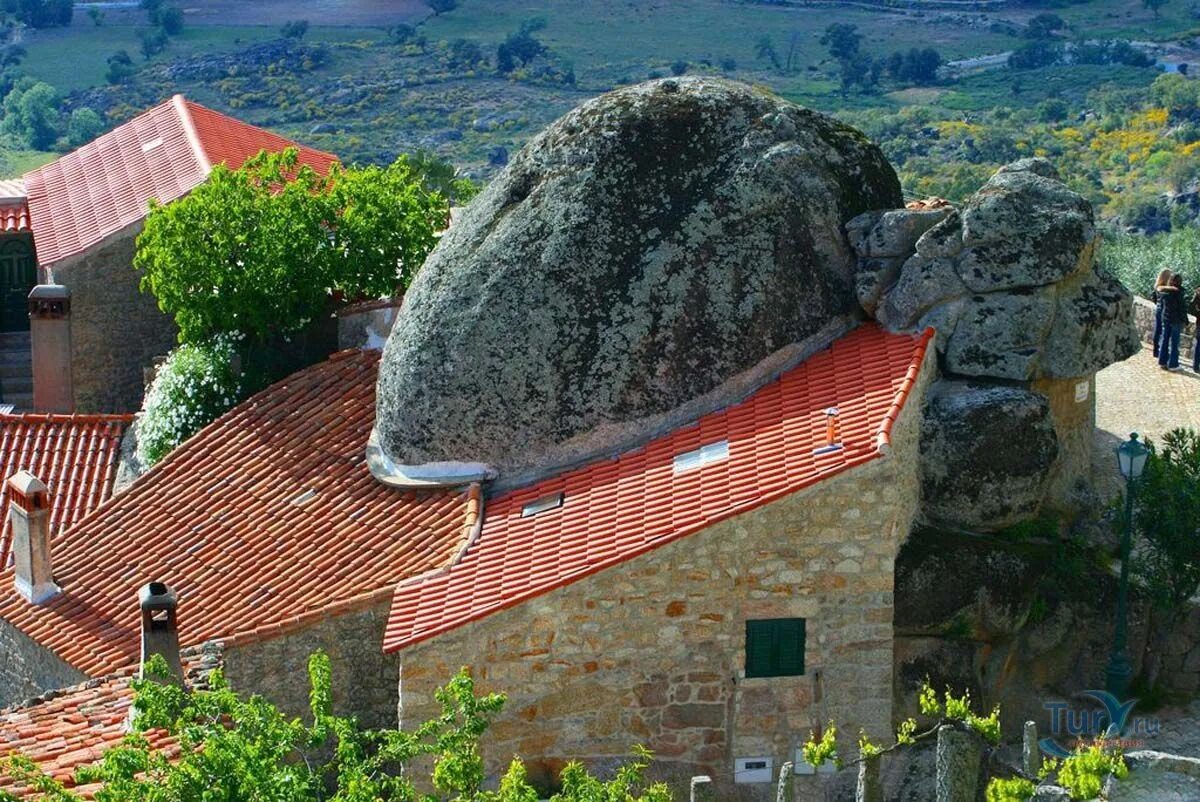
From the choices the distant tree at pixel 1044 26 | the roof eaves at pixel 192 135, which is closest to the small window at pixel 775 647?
the roof eaves at pixel 192 135

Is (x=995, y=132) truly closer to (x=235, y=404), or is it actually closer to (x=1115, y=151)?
(x=1115, y=151)

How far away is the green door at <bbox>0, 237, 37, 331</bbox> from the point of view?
3566 centimetres

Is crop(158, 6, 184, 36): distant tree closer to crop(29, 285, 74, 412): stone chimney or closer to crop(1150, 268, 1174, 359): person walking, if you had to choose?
crop(29, 285, 74, 412): stone chimney

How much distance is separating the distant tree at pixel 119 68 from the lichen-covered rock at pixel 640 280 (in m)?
86.4

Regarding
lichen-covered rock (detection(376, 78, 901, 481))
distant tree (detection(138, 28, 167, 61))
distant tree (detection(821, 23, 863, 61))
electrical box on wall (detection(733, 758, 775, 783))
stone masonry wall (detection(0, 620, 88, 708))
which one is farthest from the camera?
distant tree (detection(138, 28, 167, 61))

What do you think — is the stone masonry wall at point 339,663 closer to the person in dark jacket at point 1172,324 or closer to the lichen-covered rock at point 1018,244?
the lichen-covered rock at point 1018,244

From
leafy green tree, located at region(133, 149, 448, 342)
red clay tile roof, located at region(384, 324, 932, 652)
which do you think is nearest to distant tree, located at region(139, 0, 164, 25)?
leafy green tree, located at region(133, 149, 448, 342)

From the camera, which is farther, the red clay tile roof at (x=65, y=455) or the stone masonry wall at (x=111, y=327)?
the stone masonry wall at (x=111, y=327)

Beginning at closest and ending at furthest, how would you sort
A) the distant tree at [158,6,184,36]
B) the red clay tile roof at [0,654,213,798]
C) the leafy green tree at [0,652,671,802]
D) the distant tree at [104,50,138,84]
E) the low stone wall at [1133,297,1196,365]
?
1. the leafy green tree at [0,652,671,802]
2. the red clay tile roof at [0,654,213,798]
3. the low stone wall at [1133,297,1196,365]
4. the distant tree at [104,50,138,84]
5. the distant tree at [158,6,184,36]

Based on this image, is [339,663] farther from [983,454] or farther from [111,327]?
[111,327]

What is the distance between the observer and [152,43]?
110 metres

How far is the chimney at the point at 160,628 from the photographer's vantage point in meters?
20.1

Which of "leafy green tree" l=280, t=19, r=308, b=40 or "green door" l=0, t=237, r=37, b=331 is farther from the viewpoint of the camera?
"leafy green tree" l=280, t=19, r=308, b=40

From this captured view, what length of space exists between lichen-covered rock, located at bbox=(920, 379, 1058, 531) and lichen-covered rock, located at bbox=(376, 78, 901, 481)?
5.66ft
